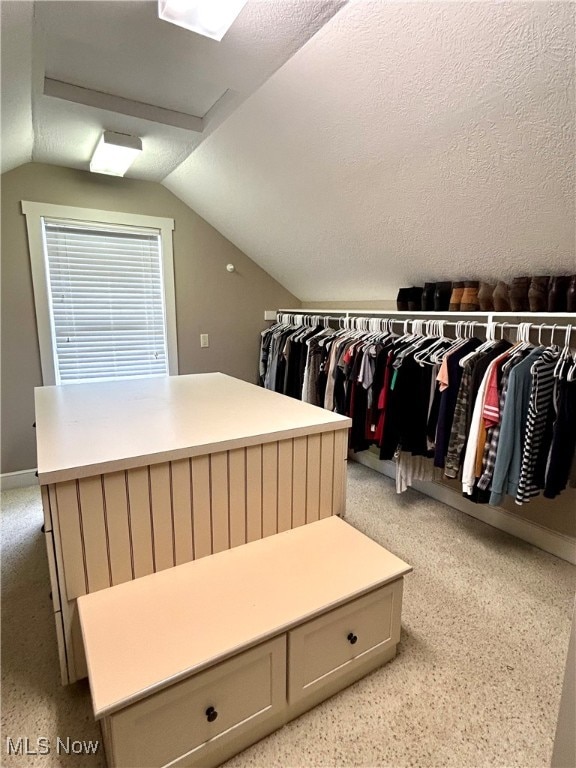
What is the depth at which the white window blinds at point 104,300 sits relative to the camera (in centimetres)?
321

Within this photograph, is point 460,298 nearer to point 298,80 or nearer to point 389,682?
point 298,80

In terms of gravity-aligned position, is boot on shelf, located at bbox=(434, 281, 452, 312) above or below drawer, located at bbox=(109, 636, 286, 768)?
above

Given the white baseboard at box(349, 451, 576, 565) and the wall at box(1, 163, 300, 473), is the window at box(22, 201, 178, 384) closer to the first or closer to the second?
the wall at box(1, 163, 300, 473)

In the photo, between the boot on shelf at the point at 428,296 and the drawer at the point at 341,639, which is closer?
the drawer at the point at 341,639

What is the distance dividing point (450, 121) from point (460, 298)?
3.44ft

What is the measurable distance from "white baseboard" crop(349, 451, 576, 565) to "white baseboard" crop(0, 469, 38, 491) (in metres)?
3.08

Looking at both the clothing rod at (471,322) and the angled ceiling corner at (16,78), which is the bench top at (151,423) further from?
the angled ceiling corner at (16,78)

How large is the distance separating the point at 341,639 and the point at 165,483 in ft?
2.66

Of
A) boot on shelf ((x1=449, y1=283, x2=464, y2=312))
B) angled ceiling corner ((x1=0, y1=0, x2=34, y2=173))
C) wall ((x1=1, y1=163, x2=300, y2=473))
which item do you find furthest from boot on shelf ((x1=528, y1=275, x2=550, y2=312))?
wall ((x1=1, y1=163, x2=300, y2=473))

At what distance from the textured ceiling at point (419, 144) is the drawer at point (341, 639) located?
1714 mm

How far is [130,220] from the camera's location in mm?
3344

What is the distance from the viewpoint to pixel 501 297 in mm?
2215

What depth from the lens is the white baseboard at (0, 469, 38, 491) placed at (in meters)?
3.12

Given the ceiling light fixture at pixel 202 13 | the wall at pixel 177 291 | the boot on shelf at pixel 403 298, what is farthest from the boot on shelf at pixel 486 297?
the wall at pixel 177 291
